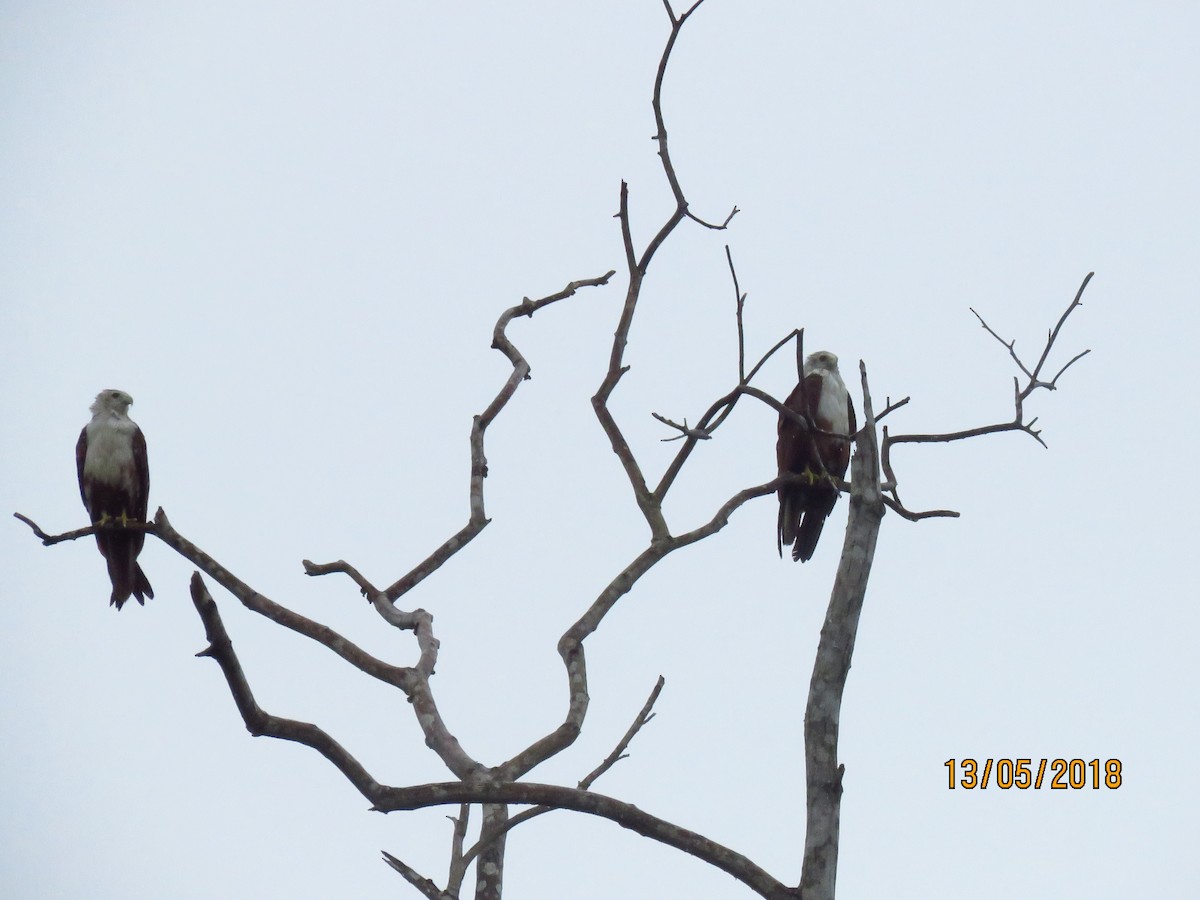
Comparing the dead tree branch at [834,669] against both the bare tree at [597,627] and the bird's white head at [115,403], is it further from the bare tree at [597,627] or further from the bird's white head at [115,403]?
the bird's white head at [115,403]

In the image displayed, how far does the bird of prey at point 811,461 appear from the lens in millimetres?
7039

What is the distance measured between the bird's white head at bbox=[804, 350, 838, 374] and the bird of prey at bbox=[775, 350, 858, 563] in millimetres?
121

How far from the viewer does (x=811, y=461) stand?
707cm

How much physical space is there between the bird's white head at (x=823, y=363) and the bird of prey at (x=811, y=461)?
0.40 ft

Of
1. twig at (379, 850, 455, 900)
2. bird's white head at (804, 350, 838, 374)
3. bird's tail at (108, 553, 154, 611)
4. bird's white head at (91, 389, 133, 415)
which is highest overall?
bird's white head at (804, 350, 838, 374)

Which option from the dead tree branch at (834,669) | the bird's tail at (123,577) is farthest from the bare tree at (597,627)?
the bird's tail at (123,577)

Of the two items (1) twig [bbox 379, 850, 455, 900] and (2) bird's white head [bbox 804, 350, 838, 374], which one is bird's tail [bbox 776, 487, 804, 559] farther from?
(1) twig [bbox 379, 850, 455, 900]

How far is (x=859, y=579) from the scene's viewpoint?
3.65 m

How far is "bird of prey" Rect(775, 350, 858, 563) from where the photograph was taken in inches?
277

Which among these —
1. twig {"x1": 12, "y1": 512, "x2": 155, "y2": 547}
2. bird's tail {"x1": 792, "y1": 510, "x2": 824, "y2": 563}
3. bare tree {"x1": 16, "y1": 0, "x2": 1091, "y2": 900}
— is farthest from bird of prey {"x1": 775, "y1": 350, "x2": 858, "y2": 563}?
twig {"x1": 12, "y1": 512, "x2": 155, "y2": 547}

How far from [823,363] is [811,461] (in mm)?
829

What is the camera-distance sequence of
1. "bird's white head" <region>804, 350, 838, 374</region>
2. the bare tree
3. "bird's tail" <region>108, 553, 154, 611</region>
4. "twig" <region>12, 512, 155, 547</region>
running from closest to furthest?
the bare tree, "twig" <region>12, 512, 155, 547</region>, "bird's tail" <region>108, 553, 154, 611</region>, "bird's white head" <region>804, 350, 838, 374</region>

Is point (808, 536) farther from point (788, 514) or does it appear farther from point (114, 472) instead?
point (114, 472)

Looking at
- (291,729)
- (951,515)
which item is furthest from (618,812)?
(951,515)
